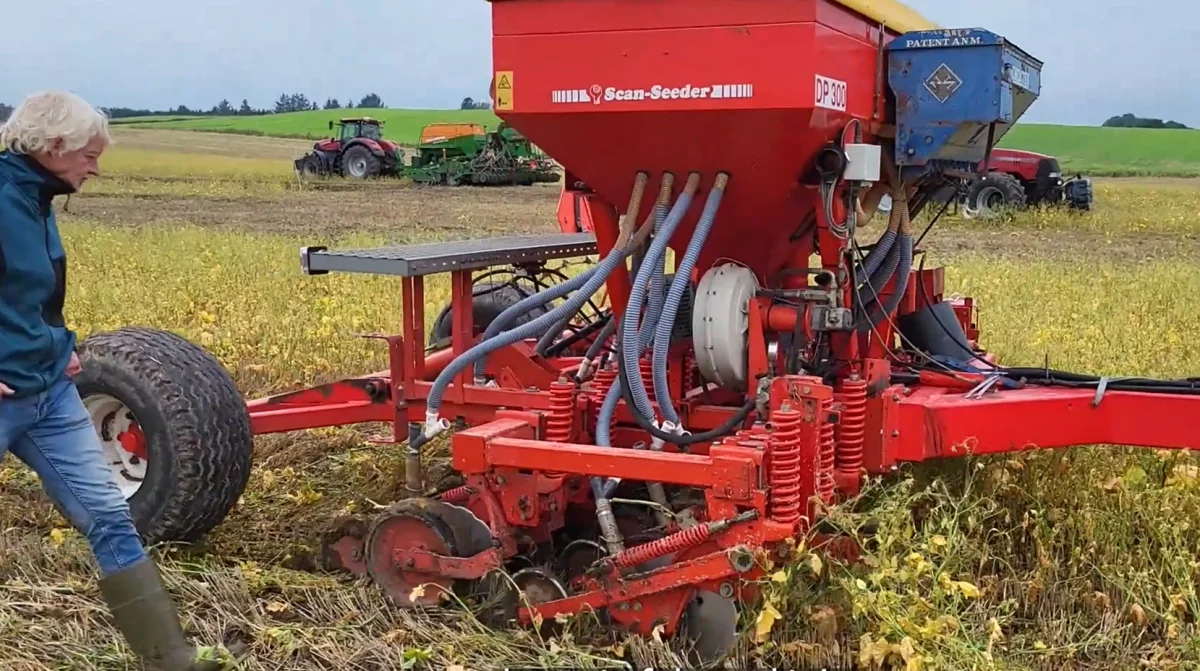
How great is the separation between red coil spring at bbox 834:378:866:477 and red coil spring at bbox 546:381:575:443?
0.82 metres

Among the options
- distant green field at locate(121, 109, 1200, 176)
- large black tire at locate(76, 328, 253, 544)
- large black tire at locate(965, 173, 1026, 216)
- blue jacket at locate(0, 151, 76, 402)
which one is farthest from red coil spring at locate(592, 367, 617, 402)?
distant green field at locate(121, 109, 1200, 176)

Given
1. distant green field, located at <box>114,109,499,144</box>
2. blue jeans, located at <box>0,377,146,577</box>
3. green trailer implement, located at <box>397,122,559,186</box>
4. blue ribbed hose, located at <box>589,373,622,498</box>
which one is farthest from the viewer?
distant green field, located at <box>114,109,499,144</box>

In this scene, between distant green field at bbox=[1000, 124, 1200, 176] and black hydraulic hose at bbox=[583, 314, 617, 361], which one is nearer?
black hydraulic hose at bbox=[583, 314, 617, 361]

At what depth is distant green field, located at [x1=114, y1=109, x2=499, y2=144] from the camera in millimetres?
56750

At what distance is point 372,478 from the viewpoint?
15.8ft

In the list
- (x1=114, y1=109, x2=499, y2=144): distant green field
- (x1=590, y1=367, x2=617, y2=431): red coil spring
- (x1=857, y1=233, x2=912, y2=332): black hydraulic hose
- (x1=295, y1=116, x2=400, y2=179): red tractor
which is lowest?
(x1=590, y1=367, x2=617, y2=431): red coil spring

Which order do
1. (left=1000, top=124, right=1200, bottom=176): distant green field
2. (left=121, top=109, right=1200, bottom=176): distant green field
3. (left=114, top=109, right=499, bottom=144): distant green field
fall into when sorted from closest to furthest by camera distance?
(left=1000, top=124, right=1200, bottom=176): distant green field → (left=121, top=109, right=1200, bottom=176): distant green field → (left=114, top=109, right=499, bottom=144): distant green field

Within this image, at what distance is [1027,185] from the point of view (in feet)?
62.7

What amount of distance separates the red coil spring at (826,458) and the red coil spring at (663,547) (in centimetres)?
39

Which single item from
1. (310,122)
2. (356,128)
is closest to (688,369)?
(356,128)

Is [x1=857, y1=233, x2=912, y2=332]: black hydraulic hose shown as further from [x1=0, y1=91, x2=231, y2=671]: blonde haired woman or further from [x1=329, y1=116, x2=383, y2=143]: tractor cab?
[x1=329, y1=116, x2=383, y2=143]: tractor cab

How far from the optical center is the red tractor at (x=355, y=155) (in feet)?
94.3

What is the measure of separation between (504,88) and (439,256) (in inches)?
32.8

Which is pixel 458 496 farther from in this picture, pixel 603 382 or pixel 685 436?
pixel 685 436
